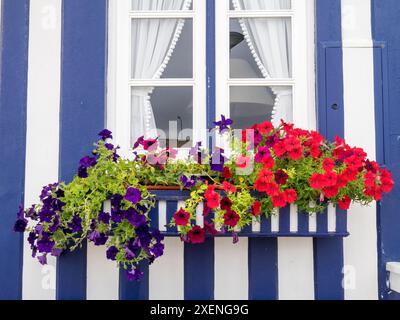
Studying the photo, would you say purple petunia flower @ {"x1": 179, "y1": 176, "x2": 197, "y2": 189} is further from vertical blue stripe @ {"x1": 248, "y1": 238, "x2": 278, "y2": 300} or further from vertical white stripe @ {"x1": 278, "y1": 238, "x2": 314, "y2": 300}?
vertical white stripe @ {"x1": 278, "y1": 238, "x2": 314, "y2": 300}

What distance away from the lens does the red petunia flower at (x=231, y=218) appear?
6.45 feet

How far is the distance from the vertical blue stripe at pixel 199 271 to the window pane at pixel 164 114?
1.87 feet

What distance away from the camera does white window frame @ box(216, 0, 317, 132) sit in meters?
2.41

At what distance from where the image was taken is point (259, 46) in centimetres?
249

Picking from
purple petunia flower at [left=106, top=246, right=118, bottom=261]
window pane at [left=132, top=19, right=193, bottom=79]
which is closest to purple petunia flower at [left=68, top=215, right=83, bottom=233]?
purple petunia flower at [left=106, top=246, right=118, bottom=261]

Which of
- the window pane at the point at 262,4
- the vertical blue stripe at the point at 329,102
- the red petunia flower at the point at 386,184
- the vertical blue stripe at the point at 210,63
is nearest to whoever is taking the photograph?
the red petunia flower at the point at 386,184

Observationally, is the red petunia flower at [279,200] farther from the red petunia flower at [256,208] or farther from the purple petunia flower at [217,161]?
the purple petunia flower at [217,161]

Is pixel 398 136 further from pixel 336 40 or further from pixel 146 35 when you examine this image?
pixel 146 35

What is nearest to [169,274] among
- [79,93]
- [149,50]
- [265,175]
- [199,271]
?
[199,271]

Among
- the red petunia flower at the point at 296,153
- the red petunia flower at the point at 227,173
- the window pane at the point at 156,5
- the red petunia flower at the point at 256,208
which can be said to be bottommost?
the red petunia flower at the point at 256,208

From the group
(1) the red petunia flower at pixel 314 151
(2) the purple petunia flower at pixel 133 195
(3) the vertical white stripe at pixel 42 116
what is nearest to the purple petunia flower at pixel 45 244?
(3) the vertical white stripe at pixel 42 116

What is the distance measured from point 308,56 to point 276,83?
0.77ft

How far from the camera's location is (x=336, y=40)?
7.79ft

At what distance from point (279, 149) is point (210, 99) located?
56 centimetres
